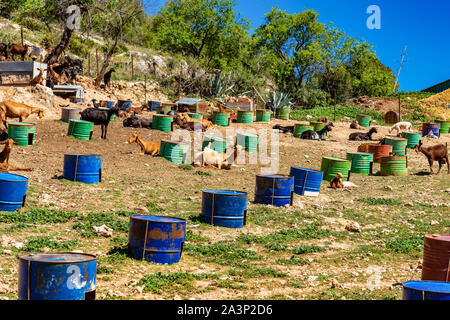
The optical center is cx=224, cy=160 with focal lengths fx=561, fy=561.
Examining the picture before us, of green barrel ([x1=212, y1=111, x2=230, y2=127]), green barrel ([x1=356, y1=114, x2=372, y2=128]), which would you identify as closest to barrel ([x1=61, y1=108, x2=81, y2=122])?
green barrel ([x1=212, y1=111, x2=230, y2=127])

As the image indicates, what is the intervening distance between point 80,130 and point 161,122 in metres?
4.63

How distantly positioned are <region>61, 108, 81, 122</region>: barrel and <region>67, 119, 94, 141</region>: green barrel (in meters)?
2.71

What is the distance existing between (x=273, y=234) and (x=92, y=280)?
16.9 feet

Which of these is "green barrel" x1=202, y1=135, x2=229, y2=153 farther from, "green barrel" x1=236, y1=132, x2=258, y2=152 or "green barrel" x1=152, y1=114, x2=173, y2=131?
"green barrel" x1=152, y1=114, x2=173, y2=131

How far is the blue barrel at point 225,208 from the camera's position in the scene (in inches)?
412

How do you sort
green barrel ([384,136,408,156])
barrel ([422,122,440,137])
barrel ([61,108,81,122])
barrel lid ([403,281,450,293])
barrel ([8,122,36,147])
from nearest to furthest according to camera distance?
1. barrel lid ([403,281,450,293])
2. barrel ([8,122,36,147])
3. barrel ([61,108,81,122])
4. green barrel ([384,136,408,156])
5. barrel ([422,122,440,137])

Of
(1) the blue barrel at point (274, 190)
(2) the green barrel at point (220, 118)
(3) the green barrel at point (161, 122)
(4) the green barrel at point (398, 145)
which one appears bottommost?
(1) the blue barrel at point (274, 190)

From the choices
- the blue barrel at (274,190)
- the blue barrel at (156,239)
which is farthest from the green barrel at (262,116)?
the blue barrel at (156,239)

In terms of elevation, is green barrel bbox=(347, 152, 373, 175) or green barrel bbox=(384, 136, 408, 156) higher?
green barrel bbox=(384, 136, 408, 156)

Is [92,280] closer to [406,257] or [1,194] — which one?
[1,194]

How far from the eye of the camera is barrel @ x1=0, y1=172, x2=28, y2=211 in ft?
31.4

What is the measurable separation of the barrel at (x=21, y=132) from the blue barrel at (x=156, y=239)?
9879 millimetres

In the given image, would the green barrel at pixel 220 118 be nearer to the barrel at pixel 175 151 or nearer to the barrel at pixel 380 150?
the barrel at pixel 380 150

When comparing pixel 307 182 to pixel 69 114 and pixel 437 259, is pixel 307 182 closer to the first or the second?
pixel 437 259
